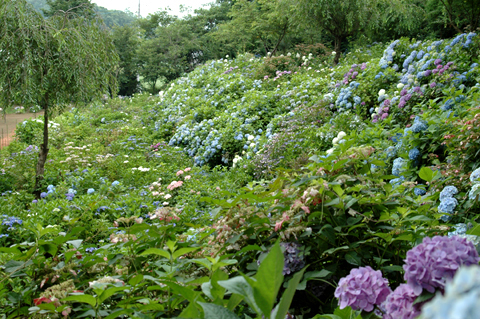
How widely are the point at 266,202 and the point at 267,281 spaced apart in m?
1.23

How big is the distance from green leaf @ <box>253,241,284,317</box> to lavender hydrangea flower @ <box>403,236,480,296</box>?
0.73ft

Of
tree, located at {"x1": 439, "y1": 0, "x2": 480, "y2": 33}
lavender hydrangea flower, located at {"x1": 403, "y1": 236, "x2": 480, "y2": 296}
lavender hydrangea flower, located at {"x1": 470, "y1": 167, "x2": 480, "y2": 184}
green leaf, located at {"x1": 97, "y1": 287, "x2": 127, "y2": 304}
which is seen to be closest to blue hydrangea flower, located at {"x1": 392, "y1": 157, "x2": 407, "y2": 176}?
lavender hydrangea flower, located at {"x1": 470, "y1": 167, "x2": 480, "y2": 184}

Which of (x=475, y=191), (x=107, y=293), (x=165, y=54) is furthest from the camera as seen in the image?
(x=165, y=54)

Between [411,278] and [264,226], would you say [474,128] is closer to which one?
[264,226]

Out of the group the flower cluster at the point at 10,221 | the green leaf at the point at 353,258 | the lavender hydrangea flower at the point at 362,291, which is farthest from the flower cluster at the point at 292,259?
the flower cluster at the point at 10,221

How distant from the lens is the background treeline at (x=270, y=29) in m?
8.99

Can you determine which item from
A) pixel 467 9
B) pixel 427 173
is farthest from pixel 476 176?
pixel 467 9

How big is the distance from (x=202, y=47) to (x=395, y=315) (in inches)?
754

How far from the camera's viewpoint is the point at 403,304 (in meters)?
0.62

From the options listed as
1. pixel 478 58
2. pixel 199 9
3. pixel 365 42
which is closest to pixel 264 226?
pixel 478 58

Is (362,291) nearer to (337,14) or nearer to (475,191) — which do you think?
(475,191)

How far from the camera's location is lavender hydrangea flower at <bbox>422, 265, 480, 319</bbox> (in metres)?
0.21

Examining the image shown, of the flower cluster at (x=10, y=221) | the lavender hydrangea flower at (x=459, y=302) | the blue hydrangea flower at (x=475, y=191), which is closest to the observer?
the lavender hydrangea flower at (x=459, y=302)

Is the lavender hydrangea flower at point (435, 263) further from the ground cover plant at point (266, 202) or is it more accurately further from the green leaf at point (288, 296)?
the green leaf at point (288, 296)
